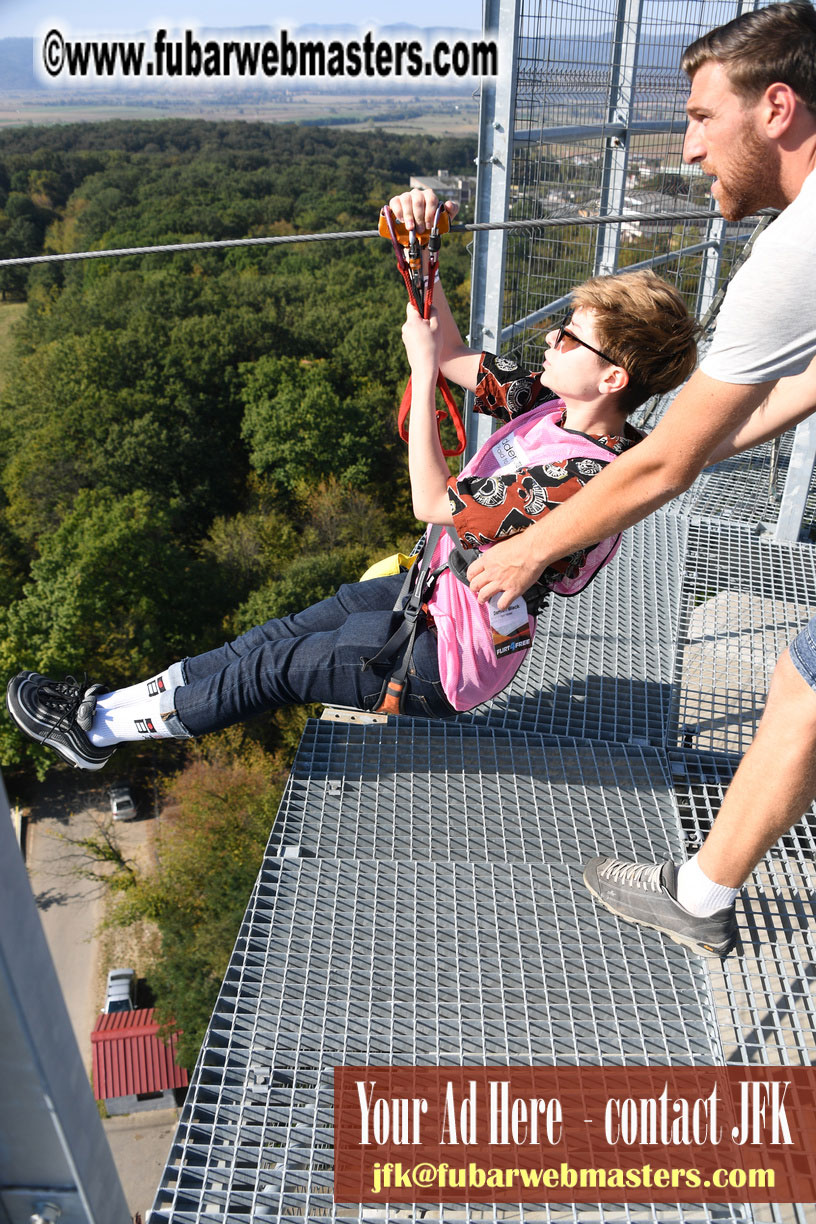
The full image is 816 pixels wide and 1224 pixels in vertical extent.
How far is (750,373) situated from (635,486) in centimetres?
36

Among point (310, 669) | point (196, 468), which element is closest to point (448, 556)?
point (310, 669)

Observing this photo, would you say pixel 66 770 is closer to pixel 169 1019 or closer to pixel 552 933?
pixel 169 1019

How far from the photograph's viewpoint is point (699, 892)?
260cm

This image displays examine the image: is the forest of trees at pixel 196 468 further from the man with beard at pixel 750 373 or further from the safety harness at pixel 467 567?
the man with beard at pixel 750 373

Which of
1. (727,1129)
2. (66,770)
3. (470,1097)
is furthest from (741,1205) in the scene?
(66,770)

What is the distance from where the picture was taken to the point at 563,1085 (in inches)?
99.4

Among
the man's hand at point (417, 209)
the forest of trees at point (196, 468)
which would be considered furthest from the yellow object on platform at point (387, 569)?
the forest of trees at point (196, 468)

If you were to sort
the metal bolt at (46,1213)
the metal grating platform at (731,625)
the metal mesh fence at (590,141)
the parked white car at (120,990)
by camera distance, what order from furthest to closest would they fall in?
the parked white car at (120,990) < the metal mesh fence at (590,141) < the metal grating platform at (731,625) < the metal bolt at (46,1213)

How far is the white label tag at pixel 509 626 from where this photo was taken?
2551mm

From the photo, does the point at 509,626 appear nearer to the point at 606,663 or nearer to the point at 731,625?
the point at 606,663

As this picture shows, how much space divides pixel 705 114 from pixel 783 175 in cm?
21

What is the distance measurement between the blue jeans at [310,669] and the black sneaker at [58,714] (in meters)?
0.32

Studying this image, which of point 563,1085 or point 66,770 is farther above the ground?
point 563,1085

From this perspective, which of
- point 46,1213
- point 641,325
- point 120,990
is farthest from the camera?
point 120,990
